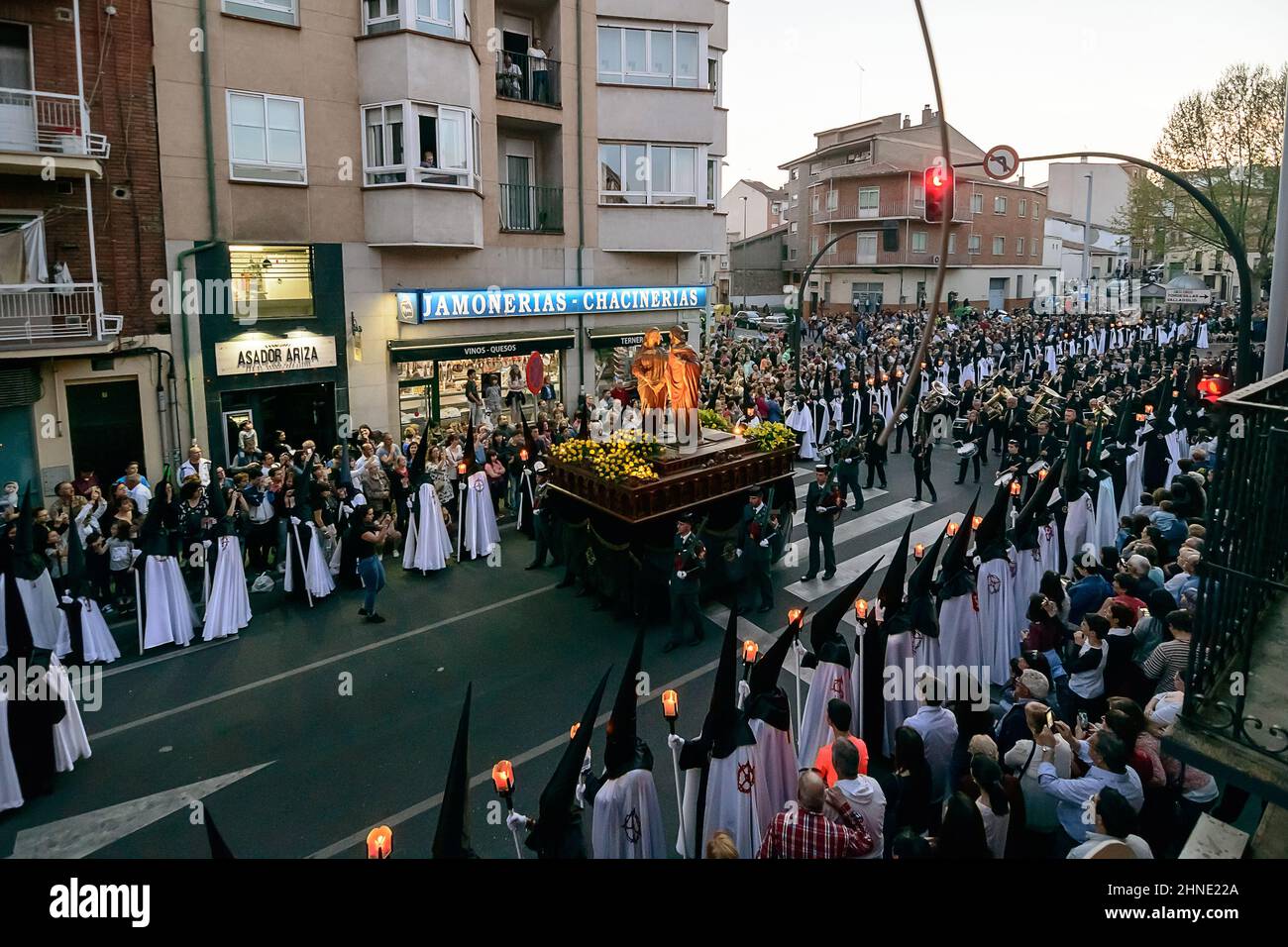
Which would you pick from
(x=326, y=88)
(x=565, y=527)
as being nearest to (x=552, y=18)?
(x=326, y=88)

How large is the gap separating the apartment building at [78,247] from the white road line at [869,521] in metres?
12.6

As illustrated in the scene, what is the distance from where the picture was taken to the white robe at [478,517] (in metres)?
15.1

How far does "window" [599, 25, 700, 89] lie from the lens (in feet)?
80.9

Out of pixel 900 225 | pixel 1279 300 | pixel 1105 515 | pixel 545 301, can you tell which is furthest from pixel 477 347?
pixel 900 225

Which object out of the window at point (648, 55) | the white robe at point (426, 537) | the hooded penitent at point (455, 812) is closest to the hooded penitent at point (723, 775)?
the hooded penitent at point (455, 812)

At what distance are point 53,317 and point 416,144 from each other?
27.0 feet

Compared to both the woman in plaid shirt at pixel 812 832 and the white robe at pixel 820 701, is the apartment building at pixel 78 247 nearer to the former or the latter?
the white robe at pixel 820 701

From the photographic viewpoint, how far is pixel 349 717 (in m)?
9.64

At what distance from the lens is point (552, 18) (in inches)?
942

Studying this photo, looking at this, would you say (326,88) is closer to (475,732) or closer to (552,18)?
(552,18)

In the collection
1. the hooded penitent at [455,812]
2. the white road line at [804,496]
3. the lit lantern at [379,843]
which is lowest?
the white road line at [804,496]

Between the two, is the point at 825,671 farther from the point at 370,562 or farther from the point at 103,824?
the point at 370,562

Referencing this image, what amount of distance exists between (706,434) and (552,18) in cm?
1498

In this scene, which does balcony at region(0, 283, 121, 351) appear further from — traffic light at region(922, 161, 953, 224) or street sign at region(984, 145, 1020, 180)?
street sign at region(984, 145, 1020, 180)
